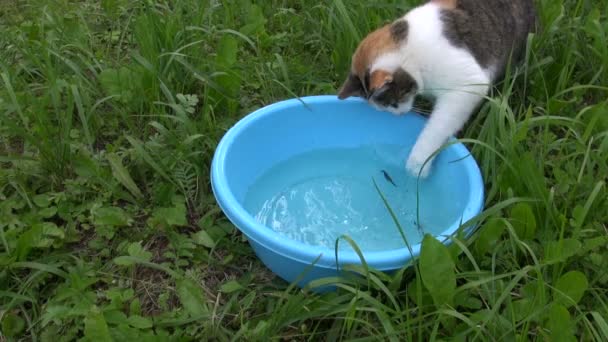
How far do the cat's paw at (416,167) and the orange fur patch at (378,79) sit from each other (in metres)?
0.29

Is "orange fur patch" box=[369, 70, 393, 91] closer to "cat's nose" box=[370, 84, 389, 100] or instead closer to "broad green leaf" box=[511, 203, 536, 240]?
"cat's nose" box=[370, 84, 389, 100]

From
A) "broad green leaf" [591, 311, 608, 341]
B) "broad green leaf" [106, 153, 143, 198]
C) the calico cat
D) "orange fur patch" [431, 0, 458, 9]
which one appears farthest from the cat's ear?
"broad green leaf" [591, 311, 608, 341]

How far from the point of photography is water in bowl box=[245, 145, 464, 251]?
1868 millimetres

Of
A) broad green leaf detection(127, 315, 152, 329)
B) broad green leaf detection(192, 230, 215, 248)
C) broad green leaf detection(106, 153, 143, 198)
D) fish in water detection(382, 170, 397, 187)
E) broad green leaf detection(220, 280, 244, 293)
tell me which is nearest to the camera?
broad green leaf detection(127, 315, 152, 329)

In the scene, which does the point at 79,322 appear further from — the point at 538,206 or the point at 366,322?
the point at 538,206

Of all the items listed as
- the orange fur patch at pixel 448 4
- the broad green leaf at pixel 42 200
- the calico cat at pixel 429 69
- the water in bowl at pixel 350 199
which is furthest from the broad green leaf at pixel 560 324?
the broad green leaf at pixel 42 200

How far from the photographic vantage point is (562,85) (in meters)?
2.03

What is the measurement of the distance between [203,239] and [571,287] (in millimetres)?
991

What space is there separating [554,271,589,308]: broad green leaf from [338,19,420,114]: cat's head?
28.9 inches

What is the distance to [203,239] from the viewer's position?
1.69 meters

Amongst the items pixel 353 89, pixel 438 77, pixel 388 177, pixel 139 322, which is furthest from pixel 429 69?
pixel 139 322

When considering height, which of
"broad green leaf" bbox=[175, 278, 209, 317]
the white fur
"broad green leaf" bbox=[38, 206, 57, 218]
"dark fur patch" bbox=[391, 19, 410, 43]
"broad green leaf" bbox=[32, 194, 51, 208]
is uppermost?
"dark fur patch" bbox=[391, 19, 410, 43]

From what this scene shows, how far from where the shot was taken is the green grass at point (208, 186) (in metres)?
1.41

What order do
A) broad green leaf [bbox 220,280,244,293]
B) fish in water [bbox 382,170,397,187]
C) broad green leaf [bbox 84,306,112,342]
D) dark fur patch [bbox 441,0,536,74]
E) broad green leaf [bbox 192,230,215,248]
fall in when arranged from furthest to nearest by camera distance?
fish in water [bbox 382,170,397,187] < dark fur patch [bbox 441,0,536,74] < broad green leaf [bbox 192,230,215,248] < broad green leaf [bbox 220,280,244,293] < broad green leaf [bbox 84,306,112,342]
